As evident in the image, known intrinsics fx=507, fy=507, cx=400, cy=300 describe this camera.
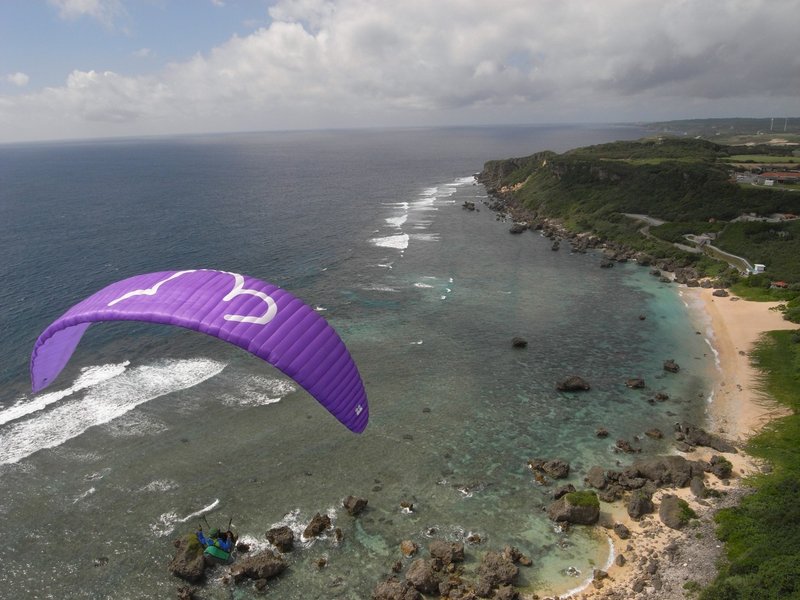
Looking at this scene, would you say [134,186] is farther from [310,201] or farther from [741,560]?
[741,560]

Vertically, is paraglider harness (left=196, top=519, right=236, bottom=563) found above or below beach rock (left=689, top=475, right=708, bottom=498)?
below

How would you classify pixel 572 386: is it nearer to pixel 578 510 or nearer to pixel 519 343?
pixel 519 343

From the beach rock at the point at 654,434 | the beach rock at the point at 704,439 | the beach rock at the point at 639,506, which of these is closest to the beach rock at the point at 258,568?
the beach rock at the point at 639,506

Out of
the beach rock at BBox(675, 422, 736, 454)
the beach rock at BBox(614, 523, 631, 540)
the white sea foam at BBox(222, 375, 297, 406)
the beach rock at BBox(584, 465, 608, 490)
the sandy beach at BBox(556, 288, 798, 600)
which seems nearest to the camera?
the sandy beach at BBox(556, 288, 798, 600)

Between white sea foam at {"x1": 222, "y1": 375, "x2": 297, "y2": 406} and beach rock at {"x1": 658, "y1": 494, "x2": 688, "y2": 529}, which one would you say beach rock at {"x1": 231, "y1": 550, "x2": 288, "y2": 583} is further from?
beach rock at {"x1": 658, "y1": 494, "x2": 688, "y2": 529}

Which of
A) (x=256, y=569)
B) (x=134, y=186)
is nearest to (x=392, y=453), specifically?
(x=256, y=569)

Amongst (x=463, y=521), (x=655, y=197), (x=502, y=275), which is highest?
(x=655, y=197)

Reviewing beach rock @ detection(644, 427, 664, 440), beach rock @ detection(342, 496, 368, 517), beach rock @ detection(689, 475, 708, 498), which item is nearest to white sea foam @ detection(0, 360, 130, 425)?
beach rock @ detection(342, 496, 368, 517)
